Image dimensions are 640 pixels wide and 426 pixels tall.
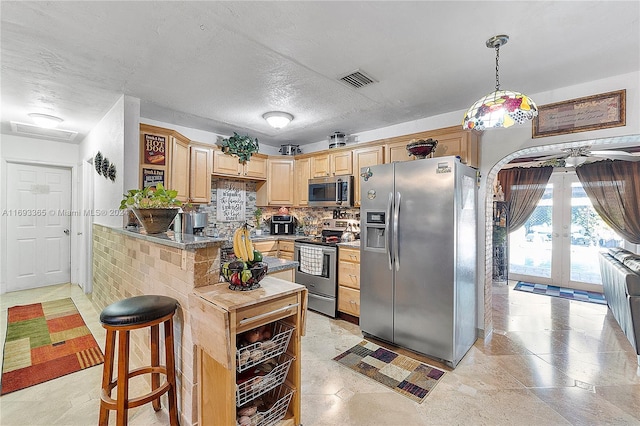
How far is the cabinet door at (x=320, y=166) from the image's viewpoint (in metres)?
4.31

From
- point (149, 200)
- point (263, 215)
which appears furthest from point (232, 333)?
point (263, 215)

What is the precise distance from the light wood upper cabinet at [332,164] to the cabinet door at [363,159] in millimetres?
97

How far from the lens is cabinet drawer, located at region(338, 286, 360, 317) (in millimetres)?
3435

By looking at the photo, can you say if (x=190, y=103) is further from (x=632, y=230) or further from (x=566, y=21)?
(x=632, y=230)

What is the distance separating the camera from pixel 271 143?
4.97 meters

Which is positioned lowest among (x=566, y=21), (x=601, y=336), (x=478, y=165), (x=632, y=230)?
(x=601, y=336)

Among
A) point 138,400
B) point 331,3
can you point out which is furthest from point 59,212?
point 331,3

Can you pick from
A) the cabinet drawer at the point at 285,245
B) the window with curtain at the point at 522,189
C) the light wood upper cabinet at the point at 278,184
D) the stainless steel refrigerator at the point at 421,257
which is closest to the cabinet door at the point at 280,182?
the light wood upper cabinet at the point at 278,184

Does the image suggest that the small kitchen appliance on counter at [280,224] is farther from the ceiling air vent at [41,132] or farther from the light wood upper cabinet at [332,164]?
the ceiling air vent at [41,132]

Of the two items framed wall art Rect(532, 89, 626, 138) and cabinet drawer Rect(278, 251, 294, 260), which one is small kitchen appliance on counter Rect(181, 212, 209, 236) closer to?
cabinet drawer Rect(278, 251, 294, 260)

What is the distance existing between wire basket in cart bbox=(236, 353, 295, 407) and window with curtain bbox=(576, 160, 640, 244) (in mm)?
5928

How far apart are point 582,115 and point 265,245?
3.81 meters

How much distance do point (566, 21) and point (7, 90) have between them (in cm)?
466

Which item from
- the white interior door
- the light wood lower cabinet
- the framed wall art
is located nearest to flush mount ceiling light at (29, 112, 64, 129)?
the white interior door
